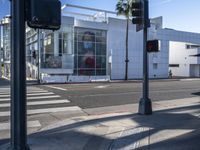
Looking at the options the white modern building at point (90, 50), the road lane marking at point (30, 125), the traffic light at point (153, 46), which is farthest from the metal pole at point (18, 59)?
the white modern building at point (90, 50)

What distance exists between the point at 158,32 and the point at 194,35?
356 inches

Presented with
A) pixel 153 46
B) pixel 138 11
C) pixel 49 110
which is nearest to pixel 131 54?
pixel 49 110

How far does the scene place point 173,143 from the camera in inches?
249

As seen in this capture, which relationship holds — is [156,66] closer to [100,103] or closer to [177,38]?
[177,38]

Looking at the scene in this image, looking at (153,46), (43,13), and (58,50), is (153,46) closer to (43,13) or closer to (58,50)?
(43,13)

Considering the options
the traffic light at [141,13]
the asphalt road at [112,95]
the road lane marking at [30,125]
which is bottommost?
the road lane marking at [30,125]

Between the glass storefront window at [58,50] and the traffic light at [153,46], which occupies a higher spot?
the glass storefront window at [58,50]

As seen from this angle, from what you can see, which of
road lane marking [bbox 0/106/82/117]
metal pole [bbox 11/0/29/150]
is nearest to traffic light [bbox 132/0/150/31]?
road lane marking [bbox 0/106/82/117]

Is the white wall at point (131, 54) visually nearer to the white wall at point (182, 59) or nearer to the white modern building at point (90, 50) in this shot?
the white modern building at point (90, 50)

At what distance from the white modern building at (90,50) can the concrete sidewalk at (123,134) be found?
23.4 metres

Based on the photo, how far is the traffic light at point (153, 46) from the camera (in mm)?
9384

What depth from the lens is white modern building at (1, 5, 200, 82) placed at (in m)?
36.2

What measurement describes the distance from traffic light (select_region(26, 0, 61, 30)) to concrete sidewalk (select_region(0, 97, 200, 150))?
2.91 m

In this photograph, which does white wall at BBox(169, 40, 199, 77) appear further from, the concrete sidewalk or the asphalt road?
the concrete sidewalk
